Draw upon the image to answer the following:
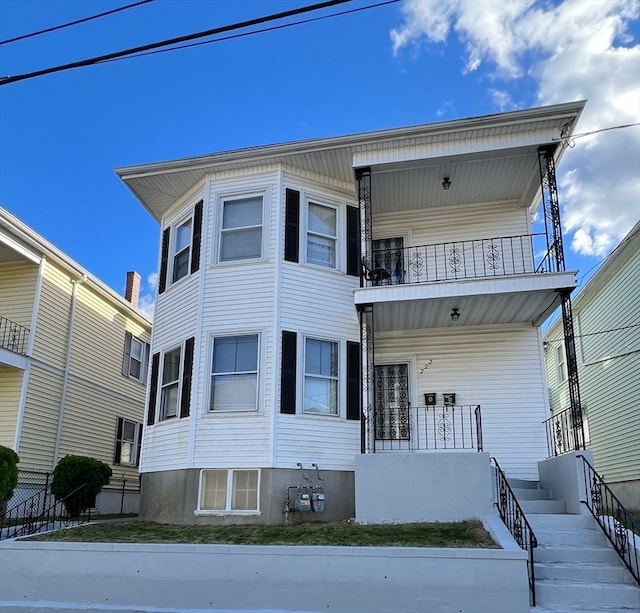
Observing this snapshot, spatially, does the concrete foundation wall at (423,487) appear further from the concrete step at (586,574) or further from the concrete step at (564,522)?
the concrete step at (586,574)

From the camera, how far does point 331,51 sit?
15.8 metres

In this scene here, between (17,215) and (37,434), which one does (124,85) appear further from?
(37,434)

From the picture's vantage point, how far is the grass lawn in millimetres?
8680

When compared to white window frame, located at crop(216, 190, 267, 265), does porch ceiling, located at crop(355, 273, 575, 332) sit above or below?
below

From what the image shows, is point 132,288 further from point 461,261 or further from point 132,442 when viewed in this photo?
point 461,261

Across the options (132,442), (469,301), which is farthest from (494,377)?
(132,442)

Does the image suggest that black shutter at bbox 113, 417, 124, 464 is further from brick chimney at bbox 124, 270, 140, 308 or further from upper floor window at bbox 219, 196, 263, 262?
upper floor window at bbox 219, 196, 263, 262

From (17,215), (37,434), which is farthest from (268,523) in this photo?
(17,215)

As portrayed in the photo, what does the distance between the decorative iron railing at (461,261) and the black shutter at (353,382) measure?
1.66m

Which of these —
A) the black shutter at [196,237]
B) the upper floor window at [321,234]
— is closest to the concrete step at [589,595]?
the upper floor window at [321,234]

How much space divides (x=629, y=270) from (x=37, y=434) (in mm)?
16482

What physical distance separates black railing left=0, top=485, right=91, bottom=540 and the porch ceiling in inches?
272

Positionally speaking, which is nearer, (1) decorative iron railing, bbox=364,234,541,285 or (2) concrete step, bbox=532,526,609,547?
(2) concrete step, bbox=532,526,609,547

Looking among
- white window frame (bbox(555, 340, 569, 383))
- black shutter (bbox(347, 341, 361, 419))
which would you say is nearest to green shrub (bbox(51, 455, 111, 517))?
black shutter (bbox(347, 341, 361, 419))
